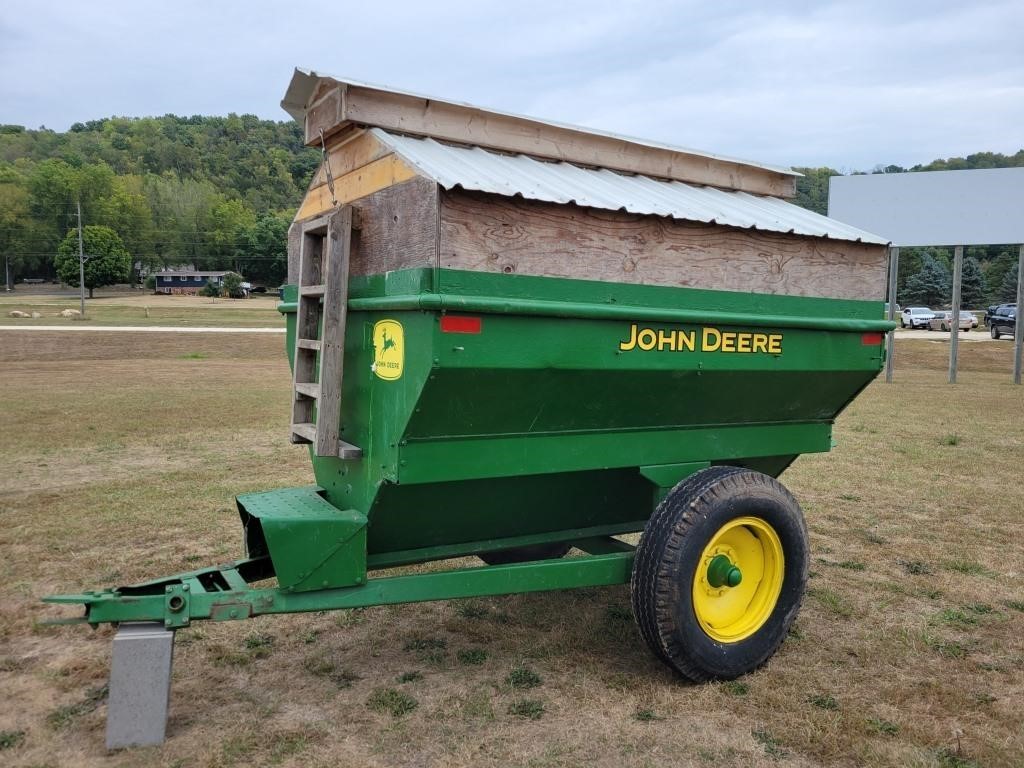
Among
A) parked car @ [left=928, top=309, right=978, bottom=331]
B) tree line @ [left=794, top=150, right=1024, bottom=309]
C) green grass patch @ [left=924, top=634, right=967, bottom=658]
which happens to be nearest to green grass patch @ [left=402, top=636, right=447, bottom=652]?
green grass patch @ [left=924, top=634, right=967, bottom=658]

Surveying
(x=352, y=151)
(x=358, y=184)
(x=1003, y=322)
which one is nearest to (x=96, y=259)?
(x=1003, y=322)

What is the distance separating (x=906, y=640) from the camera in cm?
418

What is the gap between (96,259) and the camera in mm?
70250

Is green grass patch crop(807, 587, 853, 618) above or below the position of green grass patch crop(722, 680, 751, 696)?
above

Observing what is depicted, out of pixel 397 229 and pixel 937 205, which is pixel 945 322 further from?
pixel 397 229

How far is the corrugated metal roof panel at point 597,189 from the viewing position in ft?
10.6

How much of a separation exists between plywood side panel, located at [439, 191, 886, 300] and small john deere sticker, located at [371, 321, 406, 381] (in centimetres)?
39

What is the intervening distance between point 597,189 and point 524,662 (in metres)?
2.28

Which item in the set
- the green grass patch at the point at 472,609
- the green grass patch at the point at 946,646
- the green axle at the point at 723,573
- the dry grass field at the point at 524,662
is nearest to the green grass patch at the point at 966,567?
the dry grass field at the point at 524,662

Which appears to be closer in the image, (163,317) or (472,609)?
(472,609)

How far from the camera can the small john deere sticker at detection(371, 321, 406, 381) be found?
10.6 feet

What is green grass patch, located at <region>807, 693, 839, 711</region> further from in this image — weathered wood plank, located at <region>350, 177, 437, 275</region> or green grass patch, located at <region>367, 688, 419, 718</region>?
weathered wood plank, located at <region>350, 177, 437, 275</region>

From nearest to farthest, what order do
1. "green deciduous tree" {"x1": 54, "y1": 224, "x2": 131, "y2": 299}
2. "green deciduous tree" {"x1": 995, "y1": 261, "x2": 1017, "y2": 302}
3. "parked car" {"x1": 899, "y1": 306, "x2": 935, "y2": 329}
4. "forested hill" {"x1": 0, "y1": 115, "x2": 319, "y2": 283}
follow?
1. "parked car" {"x1": 899, "y1": 306, "x2": 935, "y2": 329}
2. "green deciduous tree" {"x1": 995, "y1": 261, "x2": 1017, "y2": 302}
3. "green deciduous tree" {"x1": 54, "y1": 224, "x2": 131, "y2": 299}
4. "forested hill" {"x1": 0, "y1": 115, "x2": 319, "y2": 283}

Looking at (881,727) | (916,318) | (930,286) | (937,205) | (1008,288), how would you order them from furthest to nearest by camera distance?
1. (930,286)
2. (1008,288)
3. (916,318)
4. (937,205)
5. (881,727)
